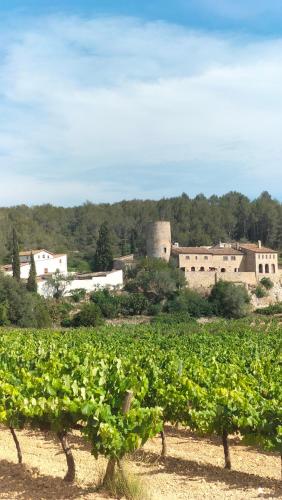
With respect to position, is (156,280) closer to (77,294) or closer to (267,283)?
(77,294)

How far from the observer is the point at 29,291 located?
4672cm

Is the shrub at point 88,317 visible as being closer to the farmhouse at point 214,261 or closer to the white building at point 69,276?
the white building at point 69,276

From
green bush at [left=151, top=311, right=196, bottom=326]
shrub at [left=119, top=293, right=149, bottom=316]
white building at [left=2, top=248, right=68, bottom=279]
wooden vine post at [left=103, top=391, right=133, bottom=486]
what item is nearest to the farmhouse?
shrub at [left=119, top=293, right=149, bottom=316]

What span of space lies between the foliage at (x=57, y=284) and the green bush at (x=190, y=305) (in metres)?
9.77

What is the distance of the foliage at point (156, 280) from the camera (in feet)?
162

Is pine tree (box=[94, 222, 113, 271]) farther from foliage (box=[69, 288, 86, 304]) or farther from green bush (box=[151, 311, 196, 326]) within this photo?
green bush (box=[151, 311, 196, 326])

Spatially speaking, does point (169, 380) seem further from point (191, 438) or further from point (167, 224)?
point (167, 224)

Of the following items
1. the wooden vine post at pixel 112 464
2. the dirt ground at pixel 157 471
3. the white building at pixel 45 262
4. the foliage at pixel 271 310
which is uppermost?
the white building at pixel 45 262

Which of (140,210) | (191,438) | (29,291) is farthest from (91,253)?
(191,438)

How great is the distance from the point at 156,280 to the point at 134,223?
37.1 m

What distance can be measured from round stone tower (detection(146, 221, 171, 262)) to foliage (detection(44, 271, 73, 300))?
473 inches

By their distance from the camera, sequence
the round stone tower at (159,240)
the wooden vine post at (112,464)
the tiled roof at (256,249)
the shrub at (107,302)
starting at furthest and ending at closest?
the round stone tower at (159,240) < the tiled roof at (256,249) < the shrub at (107,302) < the wooden vine post at (112,464)

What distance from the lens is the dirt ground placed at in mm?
6828

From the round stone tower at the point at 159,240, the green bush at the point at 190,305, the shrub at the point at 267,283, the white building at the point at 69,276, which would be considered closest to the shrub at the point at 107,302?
the white building at the point at 69,276
